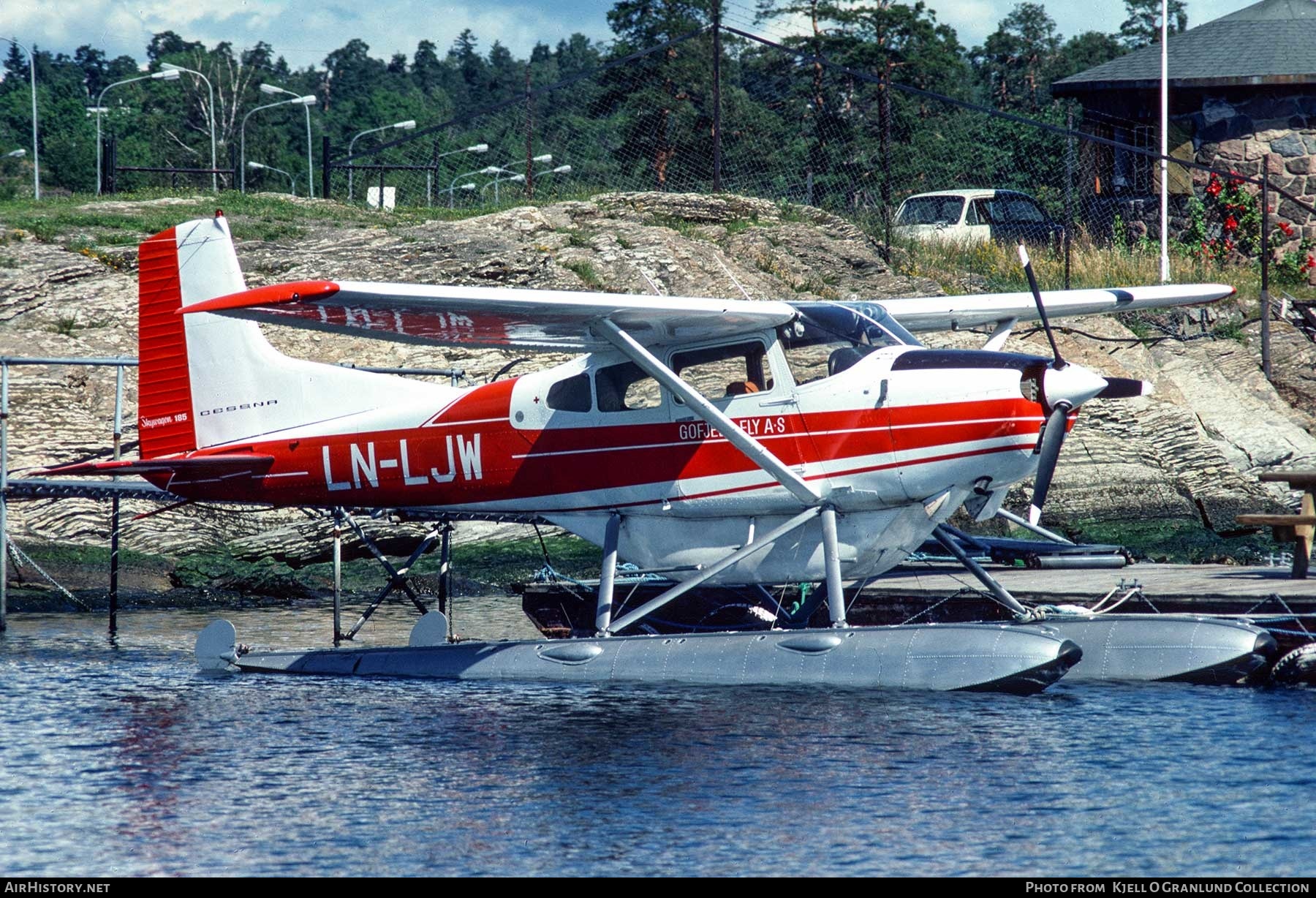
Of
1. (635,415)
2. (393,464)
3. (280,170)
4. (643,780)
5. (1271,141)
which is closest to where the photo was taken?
(643,780)

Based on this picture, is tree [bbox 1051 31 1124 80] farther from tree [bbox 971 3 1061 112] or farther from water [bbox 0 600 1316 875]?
water [bbox 0 600 1316 875]

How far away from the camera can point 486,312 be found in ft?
35.6

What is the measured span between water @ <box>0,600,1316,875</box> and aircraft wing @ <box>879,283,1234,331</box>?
3614mm

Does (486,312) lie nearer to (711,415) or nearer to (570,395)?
(570,395)

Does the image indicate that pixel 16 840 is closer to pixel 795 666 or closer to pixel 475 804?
pixel 475 804

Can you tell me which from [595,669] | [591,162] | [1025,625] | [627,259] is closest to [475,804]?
[595,669]

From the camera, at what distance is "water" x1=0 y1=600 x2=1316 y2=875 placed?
6.96 m

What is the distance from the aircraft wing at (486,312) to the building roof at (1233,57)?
18.3m

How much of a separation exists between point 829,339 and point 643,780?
390cm

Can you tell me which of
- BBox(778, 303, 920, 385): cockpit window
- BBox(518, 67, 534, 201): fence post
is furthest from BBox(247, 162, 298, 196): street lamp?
BBox(778, 303, 920, 385): cockpit window

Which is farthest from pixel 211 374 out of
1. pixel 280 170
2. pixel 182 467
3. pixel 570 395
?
pixel 280 170

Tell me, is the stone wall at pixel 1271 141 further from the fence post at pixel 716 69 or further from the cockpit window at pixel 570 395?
the cockpit window at pixel 570 395

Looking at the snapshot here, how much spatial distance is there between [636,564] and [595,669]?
4.20ft

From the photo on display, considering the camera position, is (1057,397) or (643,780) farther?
(1057,397)
